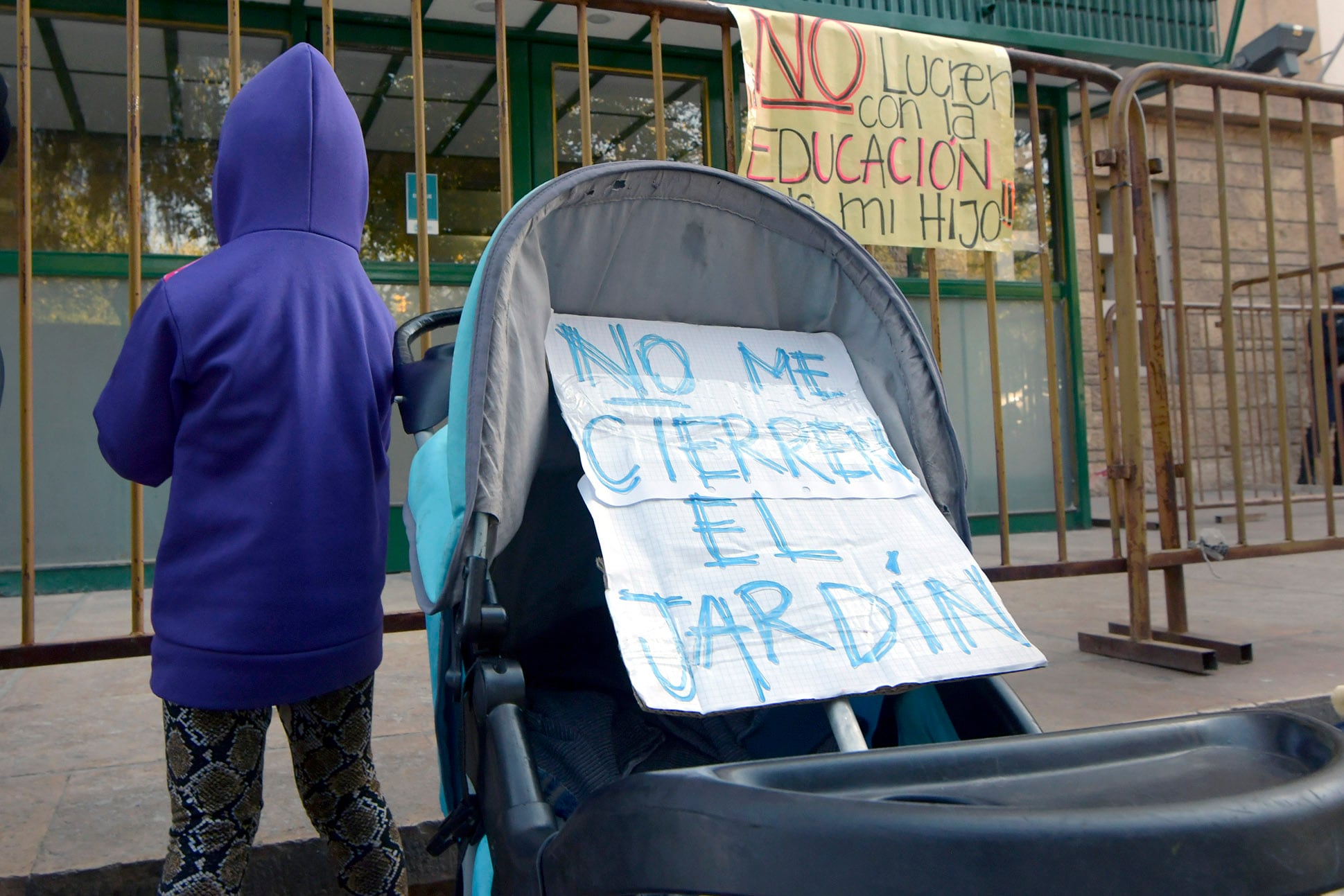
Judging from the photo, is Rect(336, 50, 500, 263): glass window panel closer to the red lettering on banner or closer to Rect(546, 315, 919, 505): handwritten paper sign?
the red lettering on banner

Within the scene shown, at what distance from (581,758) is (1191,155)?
966 centimetres

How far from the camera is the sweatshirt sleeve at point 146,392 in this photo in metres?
1.63

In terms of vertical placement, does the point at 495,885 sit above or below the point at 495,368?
below

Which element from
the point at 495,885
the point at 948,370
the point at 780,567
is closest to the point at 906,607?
the point at 780,567

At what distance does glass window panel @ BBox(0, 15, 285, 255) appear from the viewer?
5.38 metres

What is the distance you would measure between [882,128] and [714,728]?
6.99 ft

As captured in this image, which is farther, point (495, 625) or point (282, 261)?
point (282, 261)

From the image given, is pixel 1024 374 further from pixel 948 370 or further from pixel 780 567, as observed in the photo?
pixel 780 567

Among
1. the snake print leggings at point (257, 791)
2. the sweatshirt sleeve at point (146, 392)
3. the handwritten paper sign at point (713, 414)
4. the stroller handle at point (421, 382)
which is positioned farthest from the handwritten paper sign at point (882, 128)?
the snake print leggings at point (257, 791)

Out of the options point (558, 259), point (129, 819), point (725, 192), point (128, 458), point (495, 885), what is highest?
point (725, 192)

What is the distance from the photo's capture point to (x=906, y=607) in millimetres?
1513

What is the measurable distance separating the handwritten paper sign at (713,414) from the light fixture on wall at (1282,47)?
776 cm

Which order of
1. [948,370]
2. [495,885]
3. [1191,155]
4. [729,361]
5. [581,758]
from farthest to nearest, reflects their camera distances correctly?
[1191,155], [948,370], [729,361], [581,758], [495,885]

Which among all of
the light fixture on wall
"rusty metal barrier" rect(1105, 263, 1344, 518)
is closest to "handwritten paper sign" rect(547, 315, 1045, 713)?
"rusty metal barrier" rect(1105, 263, 1344, 518)
